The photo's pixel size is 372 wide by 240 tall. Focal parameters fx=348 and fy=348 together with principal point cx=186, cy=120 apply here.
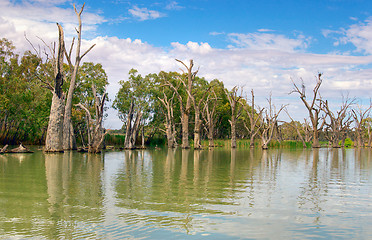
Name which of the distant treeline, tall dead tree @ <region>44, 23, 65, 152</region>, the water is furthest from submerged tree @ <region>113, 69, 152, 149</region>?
the water

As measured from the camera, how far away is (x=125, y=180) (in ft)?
37.7

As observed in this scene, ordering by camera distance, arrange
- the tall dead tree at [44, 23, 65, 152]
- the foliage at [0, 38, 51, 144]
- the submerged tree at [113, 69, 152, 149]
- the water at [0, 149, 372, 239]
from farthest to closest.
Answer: the submerged tree at [113, 69, 152, 149] → the foliage at [0, 38, 51, 144] → the tall dead tree at [44, 23, 65, 152] → the water at [0, 149, 372, 239]

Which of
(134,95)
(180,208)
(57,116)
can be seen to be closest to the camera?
(180,208)

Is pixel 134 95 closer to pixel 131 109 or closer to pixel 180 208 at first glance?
pixel 131 109

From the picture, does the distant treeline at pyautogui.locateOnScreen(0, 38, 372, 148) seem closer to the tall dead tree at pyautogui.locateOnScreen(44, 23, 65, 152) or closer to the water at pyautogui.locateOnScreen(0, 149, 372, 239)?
the tall dead tree at pyautogui.locateOnScreen(44, 23, 65, 152)

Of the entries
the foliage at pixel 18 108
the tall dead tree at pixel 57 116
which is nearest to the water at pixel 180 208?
the tall dead tree at pixel 57 116

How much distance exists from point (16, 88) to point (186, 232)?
39147mm

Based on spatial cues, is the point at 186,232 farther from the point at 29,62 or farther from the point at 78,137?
the point at 29,62

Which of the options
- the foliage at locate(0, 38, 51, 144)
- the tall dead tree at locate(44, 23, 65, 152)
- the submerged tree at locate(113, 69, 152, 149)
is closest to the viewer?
the tall dead tree at locate(44, 23, 65, 152)

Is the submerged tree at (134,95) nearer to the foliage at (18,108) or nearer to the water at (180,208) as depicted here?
the foliage at (18,108)

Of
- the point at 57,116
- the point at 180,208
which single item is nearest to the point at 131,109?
the point at 57,116

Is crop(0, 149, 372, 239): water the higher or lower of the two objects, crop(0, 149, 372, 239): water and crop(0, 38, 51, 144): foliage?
the lower

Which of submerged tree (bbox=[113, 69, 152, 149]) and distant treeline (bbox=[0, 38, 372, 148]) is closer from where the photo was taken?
distant treeline (bbox=[0, 38, 372, 148])

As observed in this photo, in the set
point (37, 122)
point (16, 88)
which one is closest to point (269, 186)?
point (37, 122)
